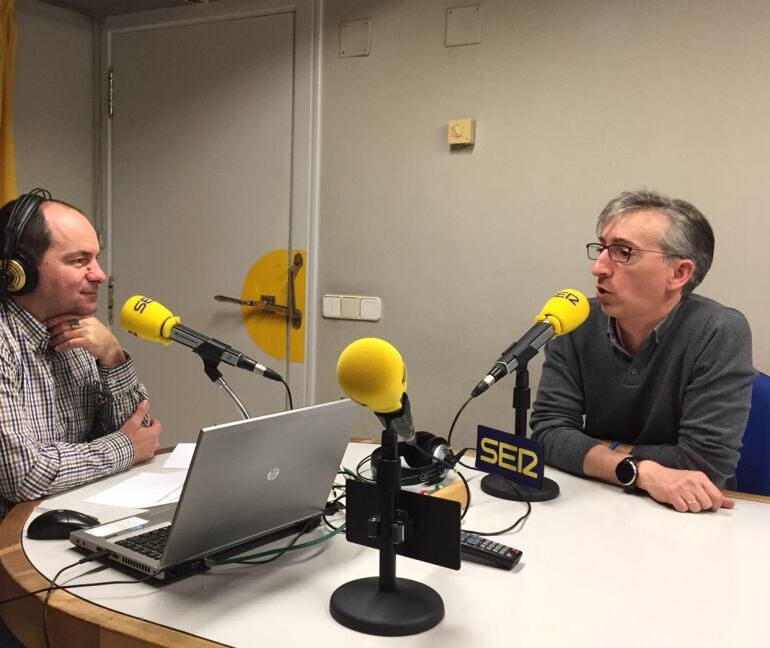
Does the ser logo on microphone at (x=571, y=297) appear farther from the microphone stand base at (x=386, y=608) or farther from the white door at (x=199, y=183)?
the white door at (x=199, y=183)

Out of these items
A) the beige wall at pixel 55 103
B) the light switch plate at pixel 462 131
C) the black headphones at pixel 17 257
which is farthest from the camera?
the beige wall at pixel 55 103

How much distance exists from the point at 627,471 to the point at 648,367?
36 centimetres

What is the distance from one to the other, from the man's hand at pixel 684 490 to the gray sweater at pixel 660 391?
0.44ft

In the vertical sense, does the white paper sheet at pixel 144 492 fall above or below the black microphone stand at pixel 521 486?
below

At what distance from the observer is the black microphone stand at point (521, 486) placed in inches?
58.7

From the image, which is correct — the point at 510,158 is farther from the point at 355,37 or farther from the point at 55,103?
the point at 55,103

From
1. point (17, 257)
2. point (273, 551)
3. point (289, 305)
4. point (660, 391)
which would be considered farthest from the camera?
point (289, 305)

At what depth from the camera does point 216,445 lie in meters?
0.97

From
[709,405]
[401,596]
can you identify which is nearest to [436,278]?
[709,405]

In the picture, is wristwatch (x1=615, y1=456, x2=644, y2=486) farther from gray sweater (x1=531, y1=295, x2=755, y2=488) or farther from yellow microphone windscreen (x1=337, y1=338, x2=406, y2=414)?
yellow microphone windscreen (x1=337, y1=338, x2=406, y2=414)

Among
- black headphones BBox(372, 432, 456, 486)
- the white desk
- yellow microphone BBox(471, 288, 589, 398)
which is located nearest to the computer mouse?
the white desk

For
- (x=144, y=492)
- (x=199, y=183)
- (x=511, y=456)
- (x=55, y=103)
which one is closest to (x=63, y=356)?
(x=144, y=492)

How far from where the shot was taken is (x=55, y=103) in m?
3.43

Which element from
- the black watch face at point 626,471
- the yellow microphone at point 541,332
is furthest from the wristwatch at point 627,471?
the yellow microphone at point 541,332
